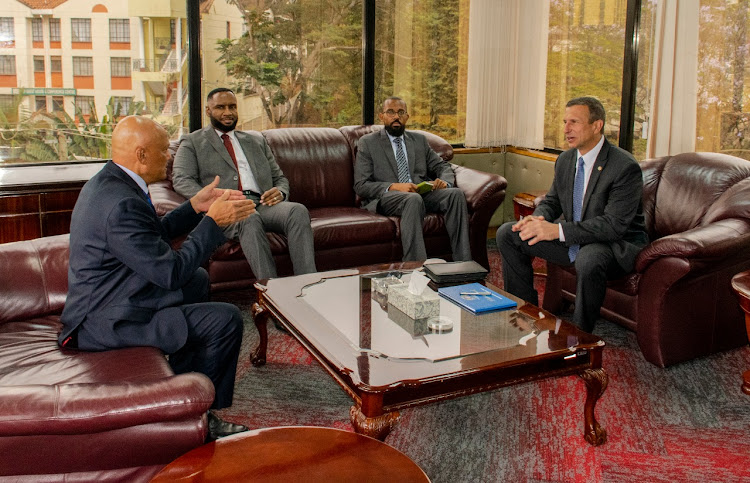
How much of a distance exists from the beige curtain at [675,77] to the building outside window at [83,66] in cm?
→ 354

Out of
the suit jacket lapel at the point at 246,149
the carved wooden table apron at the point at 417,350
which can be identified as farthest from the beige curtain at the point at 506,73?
the carved wooden table apron at the point at 417,350

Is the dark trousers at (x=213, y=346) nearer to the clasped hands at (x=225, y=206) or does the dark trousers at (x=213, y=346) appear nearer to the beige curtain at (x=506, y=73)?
the clasped hands at (x=225, y=206)

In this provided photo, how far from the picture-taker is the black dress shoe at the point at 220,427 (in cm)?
271

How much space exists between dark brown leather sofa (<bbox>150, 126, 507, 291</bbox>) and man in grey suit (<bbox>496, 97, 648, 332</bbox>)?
78 cm

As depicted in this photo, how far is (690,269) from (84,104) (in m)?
3.76

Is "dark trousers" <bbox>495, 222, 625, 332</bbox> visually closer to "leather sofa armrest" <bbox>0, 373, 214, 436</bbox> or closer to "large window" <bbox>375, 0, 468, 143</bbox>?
"leather sofa armrest" <bbox>0, 373, 214, 436</bbox>

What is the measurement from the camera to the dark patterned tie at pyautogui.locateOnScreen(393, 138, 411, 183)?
499cm

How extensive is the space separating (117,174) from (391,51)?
3.56 m

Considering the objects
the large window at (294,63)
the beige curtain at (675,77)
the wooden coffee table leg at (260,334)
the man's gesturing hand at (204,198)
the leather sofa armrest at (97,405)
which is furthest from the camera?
the large window at (294,63)

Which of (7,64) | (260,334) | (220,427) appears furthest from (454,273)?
(7,64)

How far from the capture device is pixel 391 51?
5.76m

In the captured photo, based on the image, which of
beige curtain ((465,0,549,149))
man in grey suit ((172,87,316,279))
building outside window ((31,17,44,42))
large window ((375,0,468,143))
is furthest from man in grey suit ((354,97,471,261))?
building outside window ((31,17,44,42))

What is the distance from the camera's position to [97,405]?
6.02 ft

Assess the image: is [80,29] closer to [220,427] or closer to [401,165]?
[401,165]
